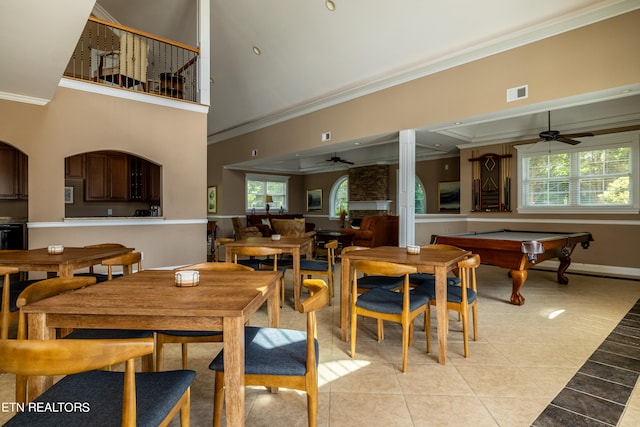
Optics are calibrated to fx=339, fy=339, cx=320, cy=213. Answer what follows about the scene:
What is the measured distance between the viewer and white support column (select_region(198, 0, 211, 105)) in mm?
5410

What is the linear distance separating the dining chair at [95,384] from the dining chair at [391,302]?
4.67 feet

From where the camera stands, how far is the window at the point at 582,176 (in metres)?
6.02

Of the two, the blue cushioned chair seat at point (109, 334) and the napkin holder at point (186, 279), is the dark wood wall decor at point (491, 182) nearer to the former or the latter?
the napkin holder at point (186, 279)

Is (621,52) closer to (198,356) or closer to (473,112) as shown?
(473,112)

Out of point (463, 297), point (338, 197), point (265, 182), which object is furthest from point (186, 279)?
point (338, 197)

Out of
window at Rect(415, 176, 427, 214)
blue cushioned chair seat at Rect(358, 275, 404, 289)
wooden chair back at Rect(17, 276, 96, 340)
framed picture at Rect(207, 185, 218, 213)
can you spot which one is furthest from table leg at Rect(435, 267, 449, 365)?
framed picture at Rect(207, 185, 218, 213)

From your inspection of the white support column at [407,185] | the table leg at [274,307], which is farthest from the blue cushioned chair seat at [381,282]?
the white support column at [407,185]

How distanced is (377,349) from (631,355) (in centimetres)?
201

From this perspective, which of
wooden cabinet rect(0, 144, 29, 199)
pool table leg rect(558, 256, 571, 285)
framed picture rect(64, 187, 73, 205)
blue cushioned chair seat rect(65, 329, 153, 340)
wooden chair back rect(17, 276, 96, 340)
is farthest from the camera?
framed picture rect(64, 187, 73, 205)

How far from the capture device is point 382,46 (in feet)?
17.0

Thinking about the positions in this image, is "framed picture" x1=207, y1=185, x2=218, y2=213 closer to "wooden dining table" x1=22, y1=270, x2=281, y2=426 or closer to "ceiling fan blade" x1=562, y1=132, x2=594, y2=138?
"ceiling fan blade" x1=562, y1=132, x2=594, y2=138

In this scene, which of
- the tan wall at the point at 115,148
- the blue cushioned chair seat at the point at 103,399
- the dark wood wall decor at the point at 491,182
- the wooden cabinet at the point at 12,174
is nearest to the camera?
the blue cushioned chair seat at the point at 103,399

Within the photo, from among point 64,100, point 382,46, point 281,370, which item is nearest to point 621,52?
point 382,46

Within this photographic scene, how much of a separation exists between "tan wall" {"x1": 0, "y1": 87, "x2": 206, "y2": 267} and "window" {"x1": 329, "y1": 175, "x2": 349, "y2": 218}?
7.59 meters
